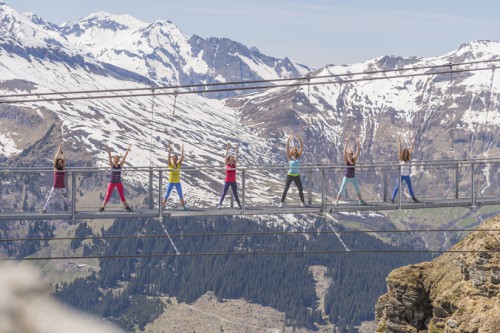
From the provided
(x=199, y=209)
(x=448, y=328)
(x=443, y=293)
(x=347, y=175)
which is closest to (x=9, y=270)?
(x=199, y=209)

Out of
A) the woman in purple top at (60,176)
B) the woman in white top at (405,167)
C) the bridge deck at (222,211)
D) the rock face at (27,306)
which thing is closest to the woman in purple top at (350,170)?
the bridge deck at (222,211)

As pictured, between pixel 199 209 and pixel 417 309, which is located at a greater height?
pixel 199 209

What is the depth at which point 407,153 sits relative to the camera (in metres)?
39.6

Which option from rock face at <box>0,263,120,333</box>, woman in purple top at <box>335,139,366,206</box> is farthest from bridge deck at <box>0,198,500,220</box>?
rock face at <box>0,263,120,333</box>

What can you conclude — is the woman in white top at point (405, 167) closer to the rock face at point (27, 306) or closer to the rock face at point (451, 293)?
the rock face at point (451, 293)

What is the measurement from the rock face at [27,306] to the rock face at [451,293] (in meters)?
24.0

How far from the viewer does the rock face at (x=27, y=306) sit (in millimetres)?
19812

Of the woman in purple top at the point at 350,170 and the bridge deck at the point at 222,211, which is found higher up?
the woman in purple top at the point at 350,170

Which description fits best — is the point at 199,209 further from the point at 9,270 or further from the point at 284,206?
the point at 9,270

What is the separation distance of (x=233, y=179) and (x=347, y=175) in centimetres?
464

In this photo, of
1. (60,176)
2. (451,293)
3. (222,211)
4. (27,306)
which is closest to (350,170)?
(222,211)

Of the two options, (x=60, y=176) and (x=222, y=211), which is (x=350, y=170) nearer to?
(x=222, y=211)

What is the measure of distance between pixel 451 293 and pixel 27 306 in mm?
35172

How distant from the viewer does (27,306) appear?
68.2 ft
